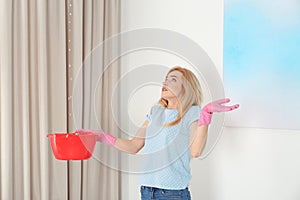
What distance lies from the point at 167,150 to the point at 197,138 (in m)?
0.12

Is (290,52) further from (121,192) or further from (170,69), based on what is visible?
(121,192)

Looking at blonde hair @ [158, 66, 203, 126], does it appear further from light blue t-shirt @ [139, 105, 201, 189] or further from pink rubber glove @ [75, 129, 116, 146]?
pink rubber glove @ [75, 129, 116, 146]

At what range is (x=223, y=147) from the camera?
82.5 inches

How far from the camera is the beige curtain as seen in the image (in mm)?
1990

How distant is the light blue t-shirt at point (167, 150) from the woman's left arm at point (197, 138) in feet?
0.05

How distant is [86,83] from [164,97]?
1.08ft

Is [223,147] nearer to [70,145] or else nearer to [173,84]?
[173,84]

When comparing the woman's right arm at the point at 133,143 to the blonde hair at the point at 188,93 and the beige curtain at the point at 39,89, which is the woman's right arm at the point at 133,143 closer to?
the beige curtain at the point at 39,89

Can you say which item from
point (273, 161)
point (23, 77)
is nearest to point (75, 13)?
point (23, 77)

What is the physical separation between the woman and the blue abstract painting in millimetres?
249

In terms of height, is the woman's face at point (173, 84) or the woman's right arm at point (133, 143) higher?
the woman's face at point (173, 84)

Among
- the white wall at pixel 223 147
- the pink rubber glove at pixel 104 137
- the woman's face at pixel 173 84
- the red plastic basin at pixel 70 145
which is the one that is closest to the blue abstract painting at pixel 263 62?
the white wall at pixel 223 147

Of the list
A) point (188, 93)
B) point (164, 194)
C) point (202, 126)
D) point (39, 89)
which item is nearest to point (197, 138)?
point (202, 126)

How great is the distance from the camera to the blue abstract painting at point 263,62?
1882mm
